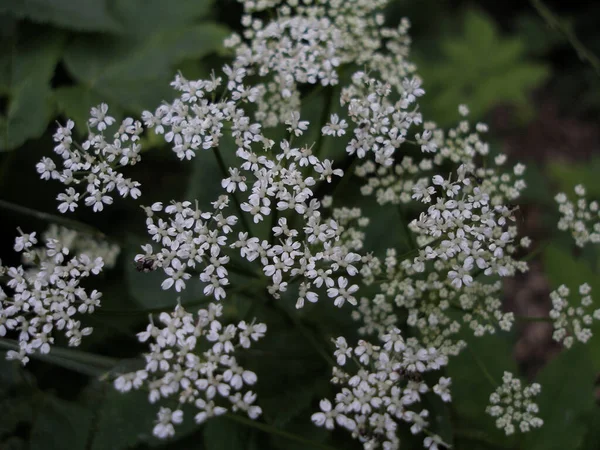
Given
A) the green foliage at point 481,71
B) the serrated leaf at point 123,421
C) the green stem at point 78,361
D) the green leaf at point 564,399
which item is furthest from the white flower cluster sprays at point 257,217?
the green foliage at point 481,71

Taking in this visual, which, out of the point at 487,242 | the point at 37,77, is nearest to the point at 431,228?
the point at 487,242

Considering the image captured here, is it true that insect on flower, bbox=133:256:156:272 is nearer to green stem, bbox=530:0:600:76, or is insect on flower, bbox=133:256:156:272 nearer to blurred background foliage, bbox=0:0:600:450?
blurred background foliage, bbox=0:0:600:450

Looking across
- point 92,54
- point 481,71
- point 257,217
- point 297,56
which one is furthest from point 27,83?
point 481,71

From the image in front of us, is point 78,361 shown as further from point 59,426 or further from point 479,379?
point 479,379

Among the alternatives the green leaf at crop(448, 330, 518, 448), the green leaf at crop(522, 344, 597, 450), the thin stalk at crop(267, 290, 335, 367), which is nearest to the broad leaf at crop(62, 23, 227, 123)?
the thin stalk at crop(267, 290, 335, 367)

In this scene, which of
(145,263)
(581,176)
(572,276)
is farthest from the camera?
(581,176)

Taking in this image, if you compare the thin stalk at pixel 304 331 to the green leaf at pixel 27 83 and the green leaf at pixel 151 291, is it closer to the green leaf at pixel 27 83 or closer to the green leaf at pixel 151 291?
the green leaf at pixel 151 291
